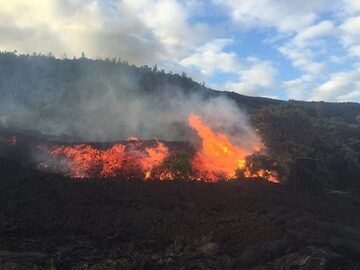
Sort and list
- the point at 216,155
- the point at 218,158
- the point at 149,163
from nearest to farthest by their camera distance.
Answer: the point at 149,163
the point at 218,158
the point at 216,155

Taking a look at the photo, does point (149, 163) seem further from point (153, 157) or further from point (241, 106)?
point (241, 106)

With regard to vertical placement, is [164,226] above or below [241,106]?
below

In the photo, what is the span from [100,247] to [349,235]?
778 cm

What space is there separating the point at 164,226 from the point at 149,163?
631cm

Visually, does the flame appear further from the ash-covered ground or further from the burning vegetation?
the ash-covered ground

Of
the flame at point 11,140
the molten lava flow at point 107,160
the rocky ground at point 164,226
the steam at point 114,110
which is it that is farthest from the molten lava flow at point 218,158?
the flame at point 11,140

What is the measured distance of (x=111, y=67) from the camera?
42.0m

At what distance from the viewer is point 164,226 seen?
14266 mm

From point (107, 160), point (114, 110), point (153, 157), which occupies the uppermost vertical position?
point (114, 110)

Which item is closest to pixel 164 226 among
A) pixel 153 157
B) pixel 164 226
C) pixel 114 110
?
pixel 164 226

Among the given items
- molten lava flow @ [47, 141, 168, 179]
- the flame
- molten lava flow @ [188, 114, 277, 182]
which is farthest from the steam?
the flame

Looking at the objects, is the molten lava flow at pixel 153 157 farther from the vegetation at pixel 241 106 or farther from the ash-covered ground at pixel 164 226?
the ash-covered ground at pixel 164 226

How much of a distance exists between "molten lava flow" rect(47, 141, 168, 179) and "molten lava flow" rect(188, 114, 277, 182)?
1.96 m

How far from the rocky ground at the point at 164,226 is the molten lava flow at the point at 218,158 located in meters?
2.80
